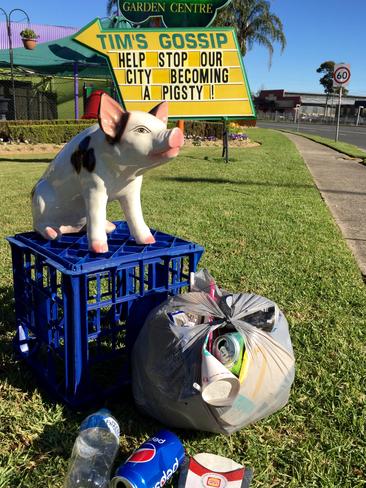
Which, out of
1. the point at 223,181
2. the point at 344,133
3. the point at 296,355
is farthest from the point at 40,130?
the point at 344,133

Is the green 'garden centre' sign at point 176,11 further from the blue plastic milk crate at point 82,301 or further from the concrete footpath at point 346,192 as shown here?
the blue plastic milk crate at point 82,301

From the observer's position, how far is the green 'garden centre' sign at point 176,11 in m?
4.76

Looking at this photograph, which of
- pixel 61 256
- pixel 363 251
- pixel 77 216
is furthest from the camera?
pixel 363 251

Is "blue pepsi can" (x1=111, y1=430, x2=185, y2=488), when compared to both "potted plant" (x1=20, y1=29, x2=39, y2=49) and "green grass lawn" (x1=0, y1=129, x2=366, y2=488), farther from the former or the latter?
"potted plant" (x1=20, y1=29, x2=39, y2=49)

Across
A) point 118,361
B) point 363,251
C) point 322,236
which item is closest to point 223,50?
point 322,236

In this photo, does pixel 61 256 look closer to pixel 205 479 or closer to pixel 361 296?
pixel 205 479

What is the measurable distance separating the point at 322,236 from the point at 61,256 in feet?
11.4

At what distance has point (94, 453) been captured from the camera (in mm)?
1648

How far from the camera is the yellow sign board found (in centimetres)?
485

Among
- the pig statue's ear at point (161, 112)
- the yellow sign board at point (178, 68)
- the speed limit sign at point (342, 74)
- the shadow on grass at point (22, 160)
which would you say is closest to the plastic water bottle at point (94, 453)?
the pig statue's ear at point (161, 112)

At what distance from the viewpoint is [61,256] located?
80.6 inches

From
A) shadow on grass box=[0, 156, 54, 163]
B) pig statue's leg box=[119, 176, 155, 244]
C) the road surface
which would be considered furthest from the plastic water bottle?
the road surface

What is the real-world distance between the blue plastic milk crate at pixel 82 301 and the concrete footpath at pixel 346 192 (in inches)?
91.3

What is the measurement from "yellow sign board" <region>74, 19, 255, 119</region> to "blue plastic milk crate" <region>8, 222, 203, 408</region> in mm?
2927
